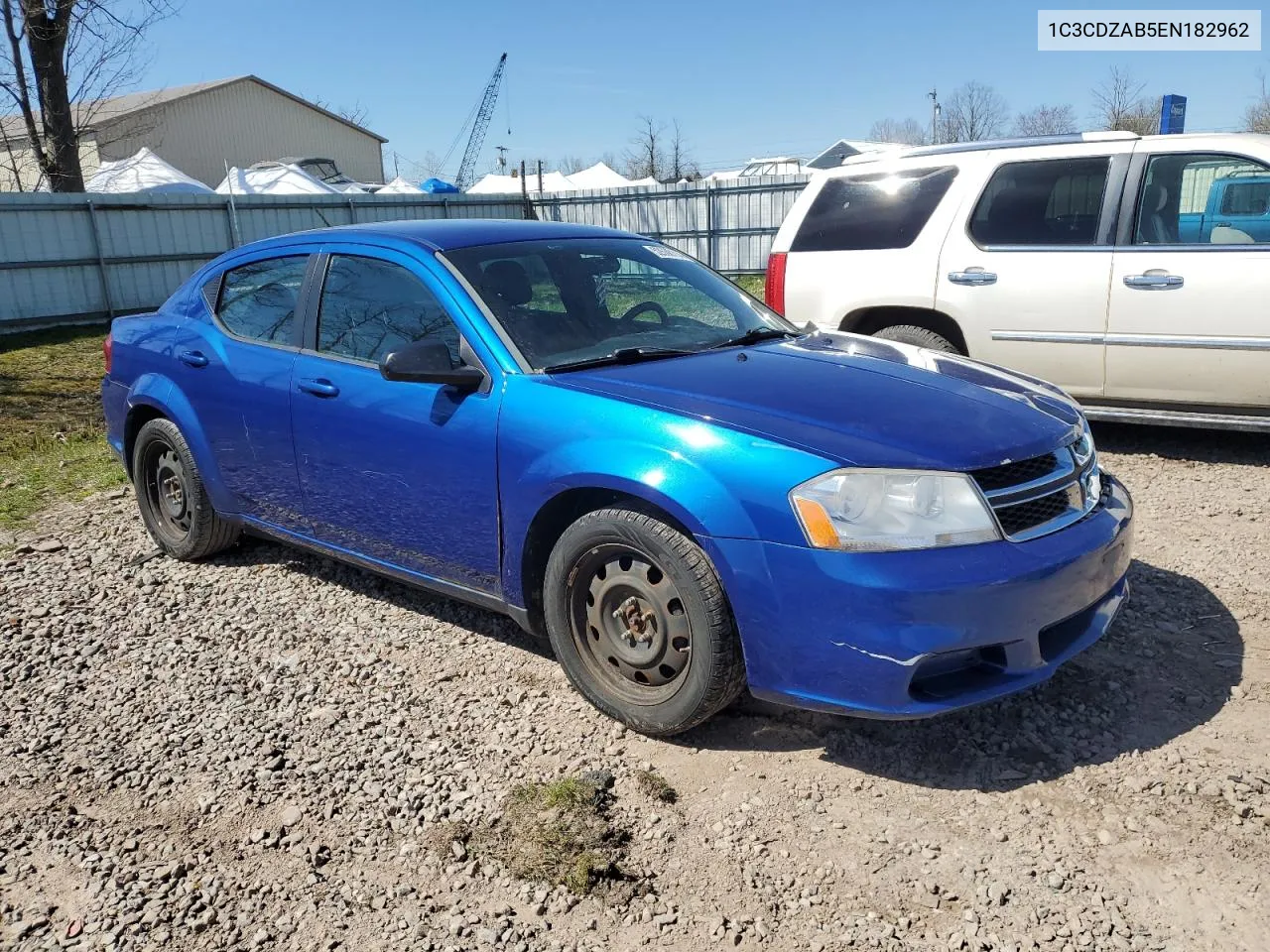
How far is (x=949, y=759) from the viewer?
309cm

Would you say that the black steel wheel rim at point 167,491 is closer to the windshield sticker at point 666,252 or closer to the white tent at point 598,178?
the windshield sticker at point 666,252

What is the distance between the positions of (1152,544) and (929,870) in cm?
285

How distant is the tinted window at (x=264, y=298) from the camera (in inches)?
172

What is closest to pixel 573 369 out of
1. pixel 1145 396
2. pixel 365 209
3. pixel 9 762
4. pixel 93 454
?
pixel 9 762

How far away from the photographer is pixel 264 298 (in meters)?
4.54

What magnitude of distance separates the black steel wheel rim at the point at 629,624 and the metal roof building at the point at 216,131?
1708 inches

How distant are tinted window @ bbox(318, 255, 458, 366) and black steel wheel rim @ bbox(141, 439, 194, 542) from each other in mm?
1400

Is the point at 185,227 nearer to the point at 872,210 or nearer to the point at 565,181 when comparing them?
A: the point at 872,210

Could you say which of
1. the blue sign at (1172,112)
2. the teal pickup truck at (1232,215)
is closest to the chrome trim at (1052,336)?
the teal pickup truck at (1232,215)

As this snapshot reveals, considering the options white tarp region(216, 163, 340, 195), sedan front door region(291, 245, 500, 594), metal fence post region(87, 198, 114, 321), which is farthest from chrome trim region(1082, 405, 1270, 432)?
white tarp region(216, 163, 340, 195)

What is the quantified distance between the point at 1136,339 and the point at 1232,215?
875 millimetres

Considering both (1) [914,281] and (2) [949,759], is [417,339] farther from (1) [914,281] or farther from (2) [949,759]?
(1) [914,281]

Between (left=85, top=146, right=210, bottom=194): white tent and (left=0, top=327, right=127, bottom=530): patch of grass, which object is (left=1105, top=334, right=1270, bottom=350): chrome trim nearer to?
(left=0, top=327, right=127, bottom=530): patch of grass

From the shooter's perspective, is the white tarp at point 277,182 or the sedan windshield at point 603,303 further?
the white tarp at point 277,182
